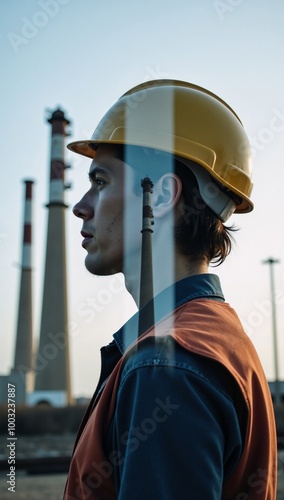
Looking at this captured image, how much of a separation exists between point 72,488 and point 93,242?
60 centimetres

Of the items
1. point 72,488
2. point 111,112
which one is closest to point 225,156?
point 111,112

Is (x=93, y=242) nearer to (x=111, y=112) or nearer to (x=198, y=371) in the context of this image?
(x=111, y=112)

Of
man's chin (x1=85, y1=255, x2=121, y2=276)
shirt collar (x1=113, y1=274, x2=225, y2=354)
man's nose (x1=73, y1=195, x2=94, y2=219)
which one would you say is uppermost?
man's nose (x1=73, y1=195, x2=94, y2=219)

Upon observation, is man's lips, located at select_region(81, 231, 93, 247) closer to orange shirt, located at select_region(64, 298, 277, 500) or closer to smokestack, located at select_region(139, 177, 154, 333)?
smokestack, located at select_region(139, 177, 154, 333)

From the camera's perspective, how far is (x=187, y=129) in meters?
1.63

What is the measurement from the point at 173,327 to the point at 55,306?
28552mm

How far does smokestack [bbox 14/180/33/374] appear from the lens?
103ft

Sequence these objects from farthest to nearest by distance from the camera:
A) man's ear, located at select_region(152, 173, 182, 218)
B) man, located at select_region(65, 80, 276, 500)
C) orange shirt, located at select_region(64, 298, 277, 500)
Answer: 1. man's ear, located at select_region(152, 173, 182, 218)
2. orange shirt, located at select_region(64, 298, 277, 500)
3. man, located at select_region(65, 80, 276, 500)

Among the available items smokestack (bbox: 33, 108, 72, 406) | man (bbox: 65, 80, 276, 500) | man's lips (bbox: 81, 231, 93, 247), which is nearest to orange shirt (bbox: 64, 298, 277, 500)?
man (bbox: 65, 80, 276, 500)

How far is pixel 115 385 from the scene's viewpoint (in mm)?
1266

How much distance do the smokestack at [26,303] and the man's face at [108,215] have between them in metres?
29.9

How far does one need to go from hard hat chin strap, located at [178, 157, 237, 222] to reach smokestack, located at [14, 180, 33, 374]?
29938mm

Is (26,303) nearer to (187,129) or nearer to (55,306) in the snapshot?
(55,306)

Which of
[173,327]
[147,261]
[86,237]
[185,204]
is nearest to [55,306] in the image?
[86,237]
